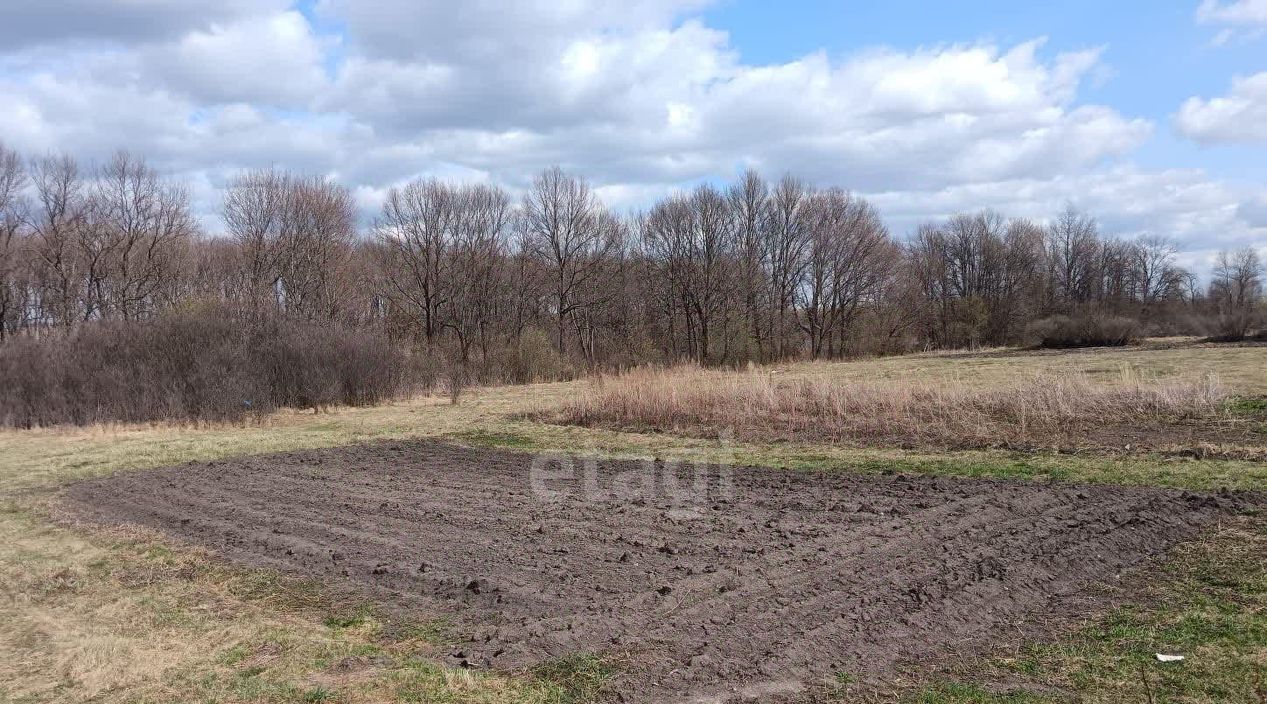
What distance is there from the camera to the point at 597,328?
49.7 metres

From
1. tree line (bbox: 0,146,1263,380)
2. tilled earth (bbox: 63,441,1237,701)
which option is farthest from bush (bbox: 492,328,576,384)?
tilled earth (bbox: 63,441,1237,701)

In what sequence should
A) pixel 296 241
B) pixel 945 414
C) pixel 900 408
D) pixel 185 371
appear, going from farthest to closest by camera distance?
pixel 296 241
pixel 185 371
pixel 900 408
pixel 945 414

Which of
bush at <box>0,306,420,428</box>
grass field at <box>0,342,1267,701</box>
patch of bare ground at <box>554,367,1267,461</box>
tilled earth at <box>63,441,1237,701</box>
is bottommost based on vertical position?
grass field at <box>0,342,1267,701</box>

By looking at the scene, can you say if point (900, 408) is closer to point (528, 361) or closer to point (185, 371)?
point (185, 371)

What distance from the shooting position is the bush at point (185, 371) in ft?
67.6

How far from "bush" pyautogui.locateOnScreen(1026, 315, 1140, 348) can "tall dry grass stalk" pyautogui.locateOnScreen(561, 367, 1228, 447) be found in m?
34.6

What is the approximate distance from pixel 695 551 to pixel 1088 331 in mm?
47565

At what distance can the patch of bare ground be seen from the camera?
39.8 feet

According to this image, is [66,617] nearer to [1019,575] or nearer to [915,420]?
[1019,575]

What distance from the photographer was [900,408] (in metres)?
14.8

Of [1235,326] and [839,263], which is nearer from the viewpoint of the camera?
[1235,326]

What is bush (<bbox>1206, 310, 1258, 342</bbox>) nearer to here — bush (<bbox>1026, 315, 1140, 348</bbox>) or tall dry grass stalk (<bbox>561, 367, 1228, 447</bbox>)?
bush (<bbox>1026, 315, 1140, 348</bbox>)

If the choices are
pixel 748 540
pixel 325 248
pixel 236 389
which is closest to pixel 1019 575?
pixel 748 540

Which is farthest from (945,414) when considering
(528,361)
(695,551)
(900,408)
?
(528,361)
